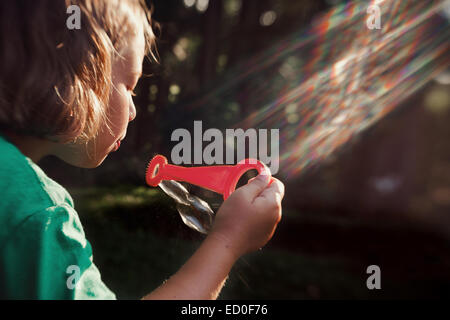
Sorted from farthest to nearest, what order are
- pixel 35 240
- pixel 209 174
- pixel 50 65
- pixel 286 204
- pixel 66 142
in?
pixel 286 204 < pixel 209 174 < pixel 66 142 < pixel 50 65 < pixel 35 240

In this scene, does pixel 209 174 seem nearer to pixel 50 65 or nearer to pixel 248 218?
pixel 248 218

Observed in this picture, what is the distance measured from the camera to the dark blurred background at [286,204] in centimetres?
205

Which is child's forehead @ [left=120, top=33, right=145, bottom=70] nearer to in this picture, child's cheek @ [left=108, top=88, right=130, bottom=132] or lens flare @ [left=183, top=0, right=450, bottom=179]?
child's cheek @ [left=108, top=88, right=130, bottom=132]

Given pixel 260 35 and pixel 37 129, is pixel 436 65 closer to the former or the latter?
pixel 260 35

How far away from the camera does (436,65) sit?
3461 mm

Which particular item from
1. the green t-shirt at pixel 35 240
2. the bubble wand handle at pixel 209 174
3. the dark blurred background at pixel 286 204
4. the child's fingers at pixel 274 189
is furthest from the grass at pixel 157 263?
the green t-shirt at pixel 35 240

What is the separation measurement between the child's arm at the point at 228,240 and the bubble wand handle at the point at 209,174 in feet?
0.17

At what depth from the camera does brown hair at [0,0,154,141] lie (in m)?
Answer: 0.78

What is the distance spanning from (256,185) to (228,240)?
154mm

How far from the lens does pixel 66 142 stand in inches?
35.3

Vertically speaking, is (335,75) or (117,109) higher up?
(335,75)

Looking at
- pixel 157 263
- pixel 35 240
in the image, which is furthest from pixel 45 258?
pixel 157 263

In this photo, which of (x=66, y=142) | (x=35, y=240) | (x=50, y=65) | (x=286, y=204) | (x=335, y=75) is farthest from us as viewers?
(x=286, y=204)

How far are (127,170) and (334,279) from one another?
184 cm
